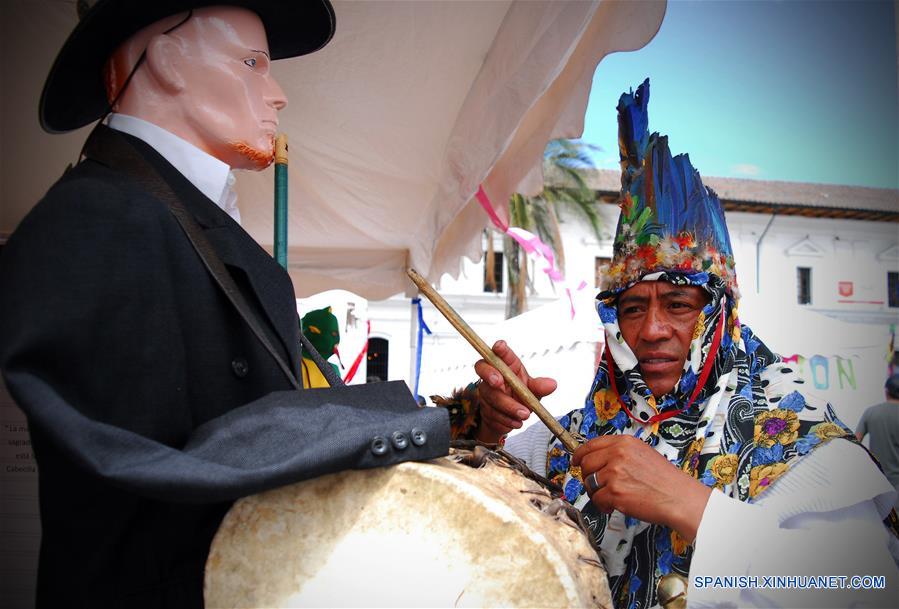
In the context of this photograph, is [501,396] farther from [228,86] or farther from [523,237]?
[523,237]

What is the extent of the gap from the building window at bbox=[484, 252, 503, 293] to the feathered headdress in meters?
22.1

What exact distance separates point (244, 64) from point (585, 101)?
1582 mm

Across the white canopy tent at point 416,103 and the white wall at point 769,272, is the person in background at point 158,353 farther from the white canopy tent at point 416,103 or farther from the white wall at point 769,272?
the white wall at point 769,272

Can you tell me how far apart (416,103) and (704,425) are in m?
2.19

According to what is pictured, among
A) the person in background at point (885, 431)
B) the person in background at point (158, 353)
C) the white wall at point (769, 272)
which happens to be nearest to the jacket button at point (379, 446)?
the person in background at point (158, 353)

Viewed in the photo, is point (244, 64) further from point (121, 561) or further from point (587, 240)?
point (587, 240)

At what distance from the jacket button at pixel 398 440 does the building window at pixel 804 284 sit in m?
32.2

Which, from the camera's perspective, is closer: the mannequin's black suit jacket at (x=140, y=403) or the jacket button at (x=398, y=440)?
the mannequin's black suit jacket at (x=140, y=403)

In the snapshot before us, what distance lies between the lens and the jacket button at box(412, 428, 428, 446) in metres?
1.12

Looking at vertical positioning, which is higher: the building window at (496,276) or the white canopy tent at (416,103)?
the building window at (496,276)

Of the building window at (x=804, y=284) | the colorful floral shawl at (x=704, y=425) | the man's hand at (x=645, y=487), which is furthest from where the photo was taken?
the building window at (x=804, y=284)

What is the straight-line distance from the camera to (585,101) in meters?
2.70

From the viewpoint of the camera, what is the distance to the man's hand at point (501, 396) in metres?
2.19

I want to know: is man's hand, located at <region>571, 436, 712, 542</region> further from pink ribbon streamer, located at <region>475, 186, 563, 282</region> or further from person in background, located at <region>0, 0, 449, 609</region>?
pink ribbon streamer, located at <region>475, 186, 563, 282</region>
